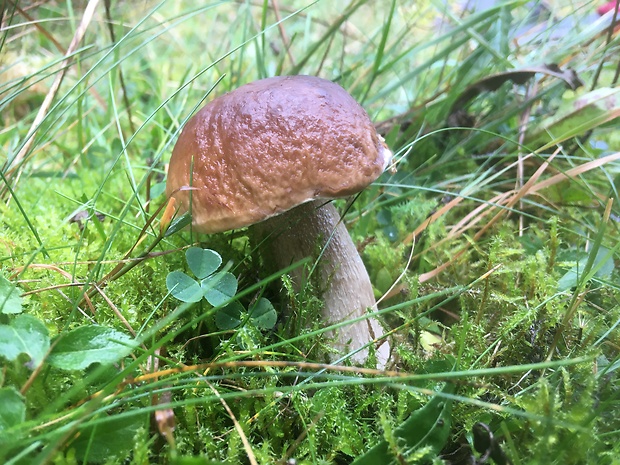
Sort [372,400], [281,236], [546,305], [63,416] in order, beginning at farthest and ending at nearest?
[281,236] → [546,305] → [372,400] → [63,416]

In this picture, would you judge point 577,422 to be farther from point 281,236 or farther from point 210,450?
point 281,236

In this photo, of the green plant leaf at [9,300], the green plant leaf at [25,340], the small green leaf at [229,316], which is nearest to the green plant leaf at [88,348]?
the green plant leaf at [25,340]

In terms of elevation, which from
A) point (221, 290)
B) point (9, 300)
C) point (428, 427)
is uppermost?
point (9, 300)

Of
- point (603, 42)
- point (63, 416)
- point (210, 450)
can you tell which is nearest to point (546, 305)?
point (210, 450)

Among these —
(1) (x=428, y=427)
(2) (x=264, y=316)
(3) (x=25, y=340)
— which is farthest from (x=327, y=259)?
(3) (x=25, y=340)

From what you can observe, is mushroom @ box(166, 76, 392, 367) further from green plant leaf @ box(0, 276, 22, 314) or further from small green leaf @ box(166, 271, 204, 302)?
green plant leaf @ box(0, 276, 22, 314)

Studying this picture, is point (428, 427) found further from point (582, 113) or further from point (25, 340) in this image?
point (582, 113)
